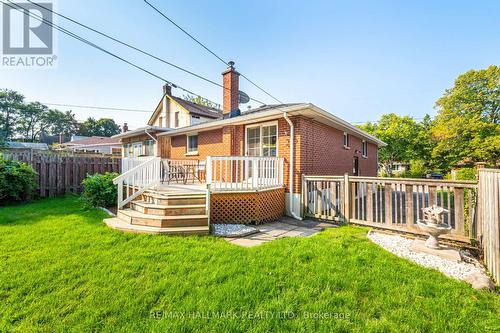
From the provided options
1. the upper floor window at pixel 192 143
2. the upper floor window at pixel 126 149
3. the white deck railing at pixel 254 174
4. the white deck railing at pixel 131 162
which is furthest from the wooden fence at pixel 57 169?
the white deck railing at pixel 254 174

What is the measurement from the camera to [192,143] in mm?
11000

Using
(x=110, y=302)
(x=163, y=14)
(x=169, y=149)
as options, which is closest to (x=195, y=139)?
(x=169, y=149)

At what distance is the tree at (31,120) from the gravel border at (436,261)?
63.7m

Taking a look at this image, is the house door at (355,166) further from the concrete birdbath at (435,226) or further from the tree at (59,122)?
the tree at (59,122)

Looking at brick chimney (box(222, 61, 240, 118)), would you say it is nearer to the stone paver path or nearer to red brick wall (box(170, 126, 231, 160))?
red brick wall (box(170, 126, 231, 160))

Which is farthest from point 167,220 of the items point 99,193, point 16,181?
point 16,181

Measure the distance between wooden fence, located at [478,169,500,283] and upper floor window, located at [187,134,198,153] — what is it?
385 inches

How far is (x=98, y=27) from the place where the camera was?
17.8 feet

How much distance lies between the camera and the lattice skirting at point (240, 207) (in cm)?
579

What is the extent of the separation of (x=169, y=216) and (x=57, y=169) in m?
7.92

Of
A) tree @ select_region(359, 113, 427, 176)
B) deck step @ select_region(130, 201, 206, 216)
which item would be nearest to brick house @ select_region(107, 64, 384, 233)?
deck step @ select_region(130, 201, 206, 216)

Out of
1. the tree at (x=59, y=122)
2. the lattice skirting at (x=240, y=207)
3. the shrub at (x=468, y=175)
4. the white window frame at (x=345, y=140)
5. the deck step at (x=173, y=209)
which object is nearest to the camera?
the deck step at (x=173, y=209)

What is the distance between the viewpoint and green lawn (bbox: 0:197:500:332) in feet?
7.07

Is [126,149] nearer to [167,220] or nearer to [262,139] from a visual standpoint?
[262,139]
